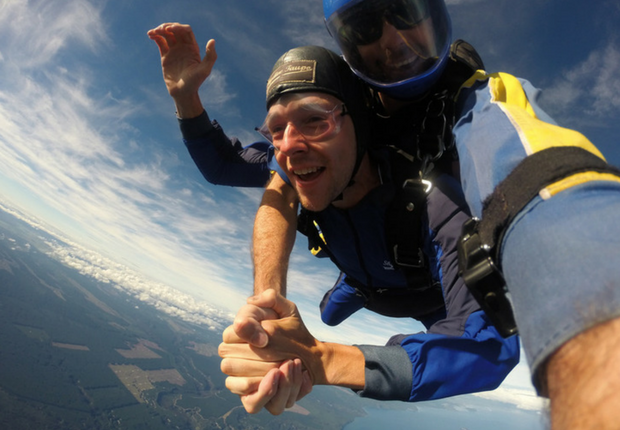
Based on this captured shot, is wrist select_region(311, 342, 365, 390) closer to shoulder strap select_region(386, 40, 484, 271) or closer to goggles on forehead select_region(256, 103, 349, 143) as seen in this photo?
shoulder strap select_region(386, 40, 484, 271)

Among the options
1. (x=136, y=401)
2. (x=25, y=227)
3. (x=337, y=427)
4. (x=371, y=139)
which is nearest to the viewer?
(x=371, y=139)

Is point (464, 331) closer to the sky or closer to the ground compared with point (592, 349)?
closer to the sky

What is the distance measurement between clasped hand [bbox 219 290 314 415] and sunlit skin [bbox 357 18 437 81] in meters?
1.53

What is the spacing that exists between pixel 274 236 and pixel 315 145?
661mm

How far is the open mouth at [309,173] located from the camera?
1.82 m

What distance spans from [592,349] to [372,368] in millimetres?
1025

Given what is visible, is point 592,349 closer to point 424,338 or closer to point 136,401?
point 424,338

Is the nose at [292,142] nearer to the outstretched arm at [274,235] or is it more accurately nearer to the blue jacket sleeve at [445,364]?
the outstretched arm at [274,235]

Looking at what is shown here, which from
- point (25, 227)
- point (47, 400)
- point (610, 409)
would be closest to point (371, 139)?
point (610, 409)

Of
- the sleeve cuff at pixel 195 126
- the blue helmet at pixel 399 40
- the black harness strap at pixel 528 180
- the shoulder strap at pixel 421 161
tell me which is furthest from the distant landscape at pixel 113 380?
the black harness strap at pixel 528 180

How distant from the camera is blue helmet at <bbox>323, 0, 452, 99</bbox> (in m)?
1.79

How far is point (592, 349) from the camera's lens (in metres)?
0.49

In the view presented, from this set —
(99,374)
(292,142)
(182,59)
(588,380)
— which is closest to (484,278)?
(588,380)

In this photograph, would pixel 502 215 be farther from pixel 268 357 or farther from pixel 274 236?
pixel 274 236
